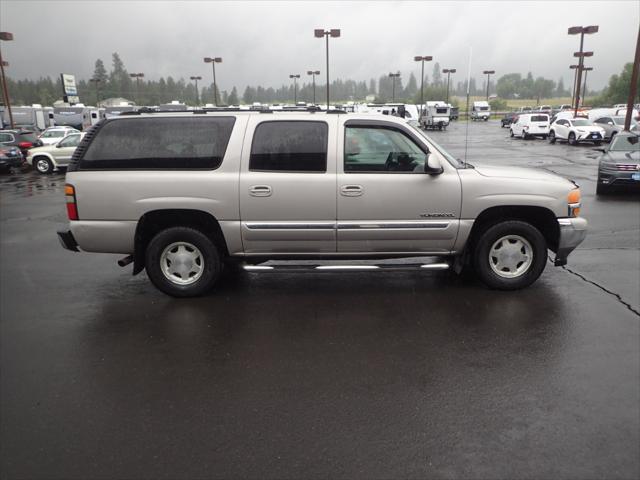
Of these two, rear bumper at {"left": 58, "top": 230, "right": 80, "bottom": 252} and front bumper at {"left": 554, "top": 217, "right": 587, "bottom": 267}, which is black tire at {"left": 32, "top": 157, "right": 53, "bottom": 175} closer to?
rear bumper at {"left": 58, "top": 230, "right": 80, "bottom": 252}

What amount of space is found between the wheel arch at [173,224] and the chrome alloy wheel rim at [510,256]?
2.96 meters

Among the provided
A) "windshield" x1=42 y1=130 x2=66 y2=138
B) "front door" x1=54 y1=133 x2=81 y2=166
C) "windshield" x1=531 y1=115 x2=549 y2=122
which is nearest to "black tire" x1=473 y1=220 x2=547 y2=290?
"front door" x1=54 y1=133 x2=81 y2=166

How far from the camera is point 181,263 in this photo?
5.63 metres

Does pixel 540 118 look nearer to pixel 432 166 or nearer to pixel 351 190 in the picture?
pixel 432 166

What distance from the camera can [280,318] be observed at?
5.10 metres

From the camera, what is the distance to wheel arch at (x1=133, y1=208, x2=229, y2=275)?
5480 millimetres

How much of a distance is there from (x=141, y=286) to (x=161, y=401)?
9.47 ft

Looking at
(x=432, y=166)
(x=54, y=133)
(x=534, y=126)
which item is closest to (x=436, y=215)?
(x=432, y=166)

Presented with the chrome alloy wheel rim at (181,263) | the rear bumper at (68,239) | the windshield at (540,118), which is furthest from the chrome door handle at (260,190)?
the windshield at (540,118)

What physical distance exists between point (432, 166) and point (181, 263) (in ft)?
9.39

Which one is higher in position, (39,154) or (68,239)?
(68,239)

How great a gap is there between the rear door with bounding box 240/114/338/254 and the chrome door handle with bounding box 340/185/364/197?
103mm

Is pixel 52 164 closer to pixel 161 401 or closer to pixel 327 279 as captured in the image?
pixel 327 279

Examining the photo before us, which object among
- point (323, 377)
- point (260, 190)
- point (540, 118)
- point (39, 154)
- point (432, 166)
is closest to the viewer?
point (323, 377)
